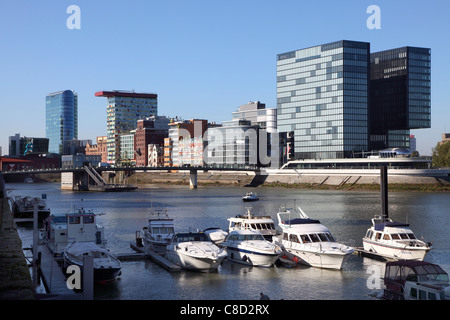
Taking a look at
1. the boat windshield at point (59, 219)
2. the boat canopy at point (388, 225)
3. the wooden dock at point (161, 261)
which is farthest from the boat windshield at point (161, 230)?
the boat canopy at point (388, 225)

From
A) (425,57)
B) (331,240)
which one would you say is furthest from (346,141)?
(331,240)

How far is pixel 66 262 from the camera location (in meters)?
35.5

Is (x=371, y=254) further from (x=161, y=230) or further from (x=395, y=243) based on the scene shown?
(x=161, y=230)

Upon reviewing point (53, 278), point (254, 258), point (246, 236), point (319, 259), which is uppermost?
point (246, 236)

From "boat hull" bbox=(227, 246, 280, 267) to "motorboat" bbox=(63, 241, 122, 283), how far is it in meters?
9.05

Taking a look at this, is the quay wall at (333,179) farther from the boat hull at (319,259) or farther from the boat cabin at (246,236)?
the boat hull at (319,259)

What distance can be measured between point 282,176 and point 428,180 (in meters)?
53.1

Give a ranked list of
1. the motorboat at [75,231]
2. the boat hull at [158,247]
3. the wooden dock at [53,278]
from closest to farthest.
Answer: the wooden dock at [53,278] < the motorboat at [75,231] < the boat hull at [158,247]

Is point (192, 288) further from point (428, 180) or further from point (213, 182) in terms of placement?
point (213, 182)

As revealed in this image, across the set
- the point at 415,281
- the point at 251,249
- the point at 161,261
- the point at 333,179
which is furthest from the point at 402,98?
the point at 415,281

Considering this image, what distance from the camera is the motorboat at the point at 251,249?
3791 cm

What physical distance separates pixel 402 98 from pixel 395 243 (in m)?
159

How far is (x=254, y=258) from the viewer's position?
3838 cm

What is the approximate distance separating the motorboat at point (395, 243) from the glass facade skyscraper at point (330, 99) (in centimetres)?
13307
